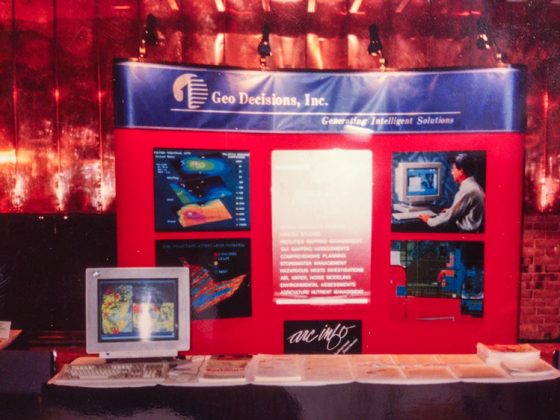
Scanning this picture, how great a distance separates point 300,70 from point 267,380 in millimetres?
2424

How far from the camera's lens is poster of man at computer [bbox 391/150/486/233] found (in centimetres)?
419

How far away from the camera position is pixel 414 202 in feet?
14.1

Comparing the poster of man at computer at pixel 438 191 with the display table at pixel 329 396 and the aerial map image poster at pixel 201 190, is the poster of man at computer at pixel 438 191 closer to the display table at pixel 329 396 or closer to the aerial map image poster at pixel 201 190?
the aerial map image poster at pixel 201 190

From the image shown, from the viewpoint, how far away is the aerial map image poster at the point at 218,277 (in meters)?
4.22

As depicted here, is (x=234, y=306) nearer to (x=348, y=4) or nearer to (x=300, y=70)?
(x=300, y=70)

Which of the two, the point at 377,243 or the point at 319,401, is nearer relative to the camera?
the point at 319,401

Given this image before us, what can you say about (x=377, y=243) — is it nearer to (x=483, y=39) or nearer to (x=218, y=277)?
(x=218, y=277)

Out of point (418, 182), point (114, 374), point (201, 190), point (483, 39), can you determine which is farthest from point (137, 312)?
point (483, 39)

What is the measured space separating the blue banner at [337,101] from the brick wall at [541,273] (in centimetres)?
130

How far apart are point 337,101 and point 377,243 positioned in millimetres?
1238

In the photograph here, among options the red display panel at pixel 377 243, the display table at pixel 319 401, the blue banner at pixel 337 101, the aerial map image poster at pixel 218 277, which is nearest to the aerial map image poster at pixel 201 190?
the red display panel at pixel 377 243

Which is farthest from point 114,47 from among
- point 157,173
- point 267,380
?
point 267,380

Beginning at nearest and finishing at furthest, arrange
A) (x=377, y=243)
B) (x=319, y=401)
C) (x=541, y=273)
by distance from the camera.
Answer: (x=319, y=401) → (x=377, y=243) → (x=541, y=273)

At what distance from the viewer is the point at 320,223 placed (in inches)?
169
